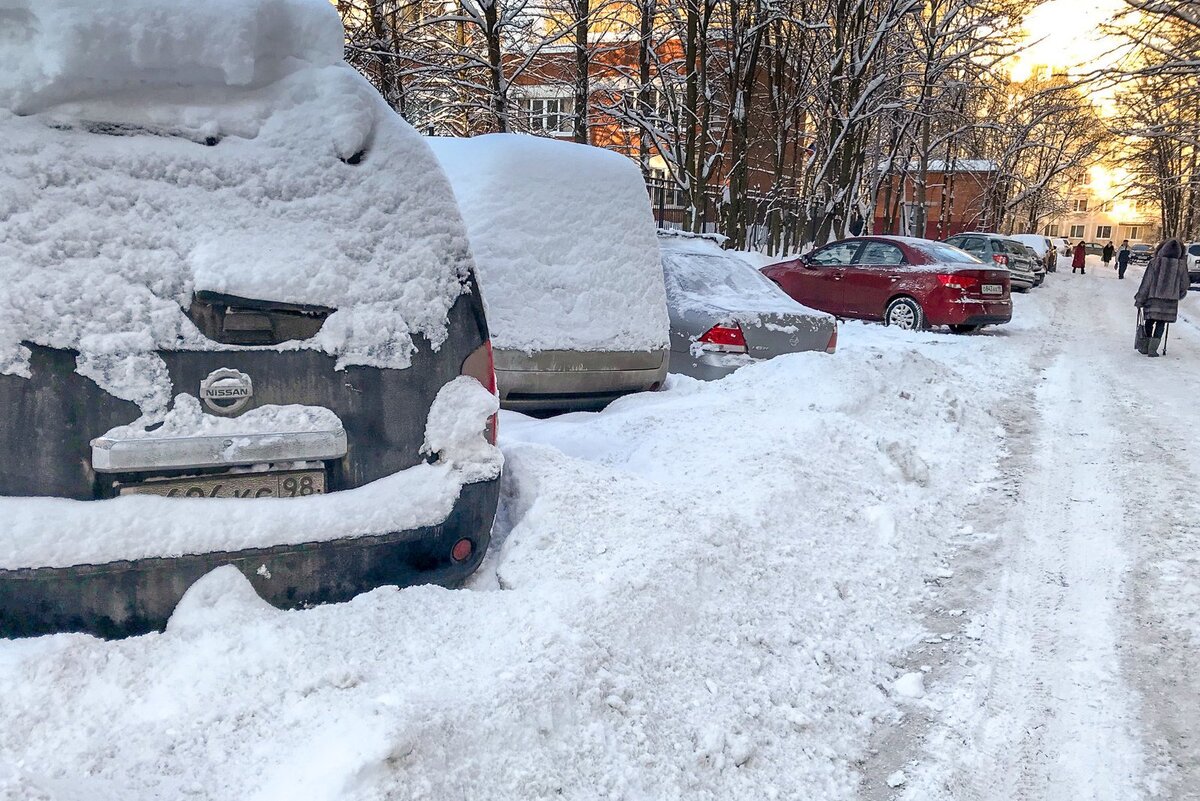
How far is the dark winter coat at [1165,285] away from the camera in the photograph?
11.6 m

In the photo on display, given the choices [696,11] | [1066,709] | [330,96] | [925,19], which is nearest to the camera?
[330,96]

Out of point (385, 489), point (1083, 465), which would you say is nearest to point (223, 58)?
point (385, 489)

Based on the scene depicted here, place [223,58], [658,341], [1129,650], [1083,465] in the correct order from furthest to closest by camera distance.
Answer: [1083,465], [658,341], [1129,650], [223,58]

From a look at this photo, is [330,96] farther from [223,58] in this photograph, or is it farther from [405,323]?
[405,323]

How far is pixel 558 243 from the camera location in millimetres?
4977

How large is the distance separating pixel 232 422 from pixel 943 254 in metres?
13.2

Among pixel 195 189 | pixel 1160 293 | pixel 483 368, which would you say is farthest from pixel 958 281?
pixel 195 189

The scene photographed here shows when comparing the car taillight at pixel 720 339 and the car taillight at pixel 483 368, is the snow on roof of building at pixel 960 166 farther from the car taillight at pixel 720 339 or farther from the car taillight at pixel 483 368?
the car taillight at pixel 483 368

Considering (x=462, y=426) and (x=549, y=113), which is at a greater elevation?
(x=549, y=113)

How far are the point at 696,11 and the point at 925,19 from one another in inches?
492

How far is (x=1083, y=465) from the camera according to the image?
5.79 m

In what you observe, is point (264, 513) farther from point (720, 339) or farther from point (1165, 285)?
point (1165, 285)

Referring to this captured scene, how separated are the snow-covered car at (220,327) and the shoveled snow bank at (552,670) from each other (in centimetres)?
17

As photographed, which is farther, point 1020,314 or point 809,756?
point 1020,314
